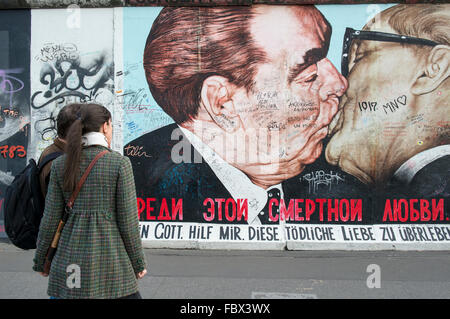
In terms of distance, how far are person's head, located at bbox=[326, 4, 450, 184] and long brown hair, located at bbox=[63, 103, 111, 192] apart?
17.6ft

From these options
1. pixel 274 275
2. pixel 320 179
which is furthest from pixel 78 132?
pixel 320 179

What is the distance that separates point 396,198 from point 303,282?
298 cm

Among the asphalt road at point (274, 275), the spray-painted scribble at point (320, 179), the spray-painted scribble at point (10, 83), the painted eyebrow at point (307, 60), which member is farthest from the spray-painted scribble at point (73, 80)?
the spray-painted scribble at point (320, 179)

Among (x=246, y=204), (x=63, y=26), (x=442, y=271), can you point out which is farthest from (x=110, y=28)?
(x=442, y=271)

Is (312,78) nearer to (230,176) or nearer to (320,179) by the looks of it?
(320,179)

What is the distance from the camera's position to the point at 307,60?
724cm

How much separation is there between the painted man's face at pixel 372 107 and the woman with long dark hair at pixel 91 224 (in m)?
5.33

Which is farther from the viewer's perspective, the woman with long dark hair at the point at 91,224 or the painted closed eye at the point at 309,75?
the painted closed eye at the point at 309,75

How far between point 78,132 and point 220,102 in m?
4.96

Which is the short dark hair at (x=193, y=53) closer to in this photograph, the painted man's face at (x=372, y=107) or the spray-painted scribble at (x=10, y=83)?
the painted man's face at (x=372, y=107)

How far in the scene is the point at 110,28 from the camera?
7.51m

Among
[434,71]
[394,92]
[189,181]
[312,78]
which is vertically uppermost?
[434,71]

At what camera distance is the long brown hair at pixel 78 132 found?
2.49 meters

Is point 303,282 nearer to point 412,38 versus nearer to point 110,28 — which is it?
point 412,38
